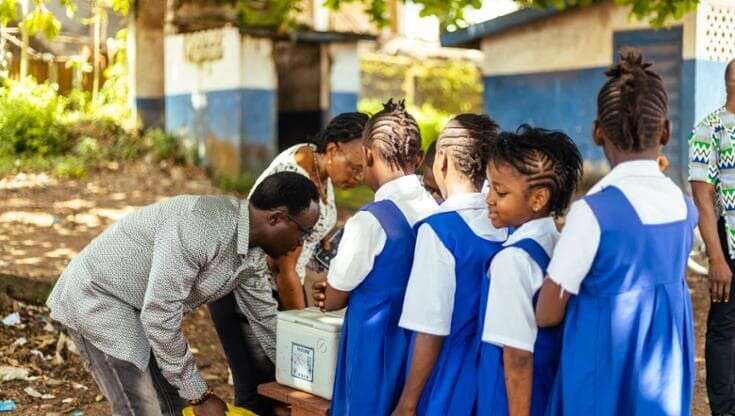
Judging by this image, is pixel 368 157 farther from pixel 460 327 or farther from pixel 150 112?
pixel 150 112

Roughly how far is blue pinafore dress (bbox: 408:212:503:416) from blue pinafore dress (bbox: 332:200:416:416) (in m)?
0.19

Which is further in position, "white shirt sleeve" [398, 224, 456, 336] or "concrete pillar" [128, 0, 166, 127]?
"concrete pillar" [128, 0, 166, 127]

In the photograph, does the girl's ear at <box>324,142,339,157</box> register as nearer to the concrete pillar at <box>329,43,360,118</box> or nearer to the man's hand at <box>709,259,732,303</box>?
the man's hand at <box>709,259,732,303</box>

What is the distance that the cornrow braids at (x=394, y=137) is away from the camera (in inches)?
127

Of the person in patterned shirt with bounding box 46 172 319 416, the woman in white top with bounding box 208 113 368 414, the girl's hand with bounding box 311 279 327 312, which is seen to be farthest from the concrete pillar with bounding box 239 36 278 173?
the girl's hand with bounding box 311 279 327 312

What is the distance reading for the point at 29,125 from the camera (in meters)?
12.5

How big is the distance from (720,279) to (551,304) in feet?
6.28

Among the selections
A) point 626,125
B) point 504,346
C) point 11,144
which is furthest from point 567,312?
point 11,144

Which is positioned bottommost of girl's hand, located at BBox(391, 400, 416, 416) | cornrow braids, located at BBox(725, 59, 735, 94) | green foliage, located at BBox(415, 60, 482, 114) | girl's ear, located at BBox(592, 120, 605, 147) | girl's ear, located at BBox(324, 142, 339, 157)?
girl's hand, located at BBox(391, 400, 416, 416)

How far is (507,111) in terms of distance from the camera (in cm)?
1163

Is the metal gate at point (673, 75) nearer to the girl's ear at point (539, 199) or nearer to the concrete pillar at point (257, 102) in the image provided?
the concrete pillar at point (257, 102)

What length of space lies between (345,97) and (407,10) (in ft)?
38.6

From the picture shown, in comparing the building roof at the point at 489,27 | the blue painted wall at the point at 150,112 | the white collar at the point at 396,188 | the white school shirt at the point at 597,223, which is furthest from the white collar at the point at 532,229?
the blue painted wall at the point at 150,112

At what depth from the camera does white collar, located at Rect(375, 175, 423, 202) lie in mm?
3178
